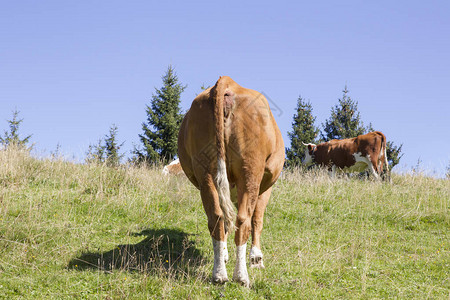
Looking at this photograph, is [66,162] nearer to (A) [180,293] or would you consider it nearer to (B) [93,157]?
(B) [93,157]

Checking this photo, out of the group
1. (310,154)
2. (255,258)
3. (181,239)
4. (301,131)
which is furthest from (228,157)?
(301,131)

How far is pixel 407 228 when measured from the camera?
27.0ft

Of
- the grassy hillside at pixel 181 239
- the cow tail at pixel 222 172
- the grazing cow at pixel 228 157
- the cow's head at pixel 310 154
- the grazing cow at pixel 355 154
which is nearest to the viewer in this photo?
the cow tail at pixel 222 172

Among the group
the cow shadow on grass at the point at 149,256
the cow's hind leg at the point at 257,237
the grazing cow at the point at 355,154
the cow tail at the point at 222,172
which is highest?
the grazing cow at the point at 355,154

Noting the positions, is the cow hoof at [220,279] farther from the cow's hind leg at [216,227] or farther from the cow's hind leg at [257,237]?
the cow's hind leg at [257,237]

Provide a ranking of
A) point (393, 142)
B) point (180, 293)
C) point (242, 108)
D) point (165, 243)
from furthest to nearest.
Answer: point (393, 142)
point (165, 243)
point (242, 108)
point (180, 293)

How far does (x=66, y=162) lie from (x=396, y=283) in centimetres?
992

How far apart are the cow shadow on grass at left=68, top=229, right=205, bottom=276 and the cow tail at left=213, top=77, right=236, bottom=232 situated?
1165mm

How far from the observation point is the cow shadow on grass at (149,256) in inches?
193

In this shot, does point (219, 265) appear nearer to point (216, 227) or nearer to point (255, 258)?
point (216, 227)

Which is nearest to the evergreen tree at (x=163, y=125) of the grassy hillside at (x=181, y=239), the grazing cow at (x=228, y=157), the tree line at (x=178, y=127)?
the tree line at (x=178, y=127)

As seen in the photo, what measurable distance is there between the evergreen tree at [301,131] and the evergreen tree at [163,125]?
813 centimetres

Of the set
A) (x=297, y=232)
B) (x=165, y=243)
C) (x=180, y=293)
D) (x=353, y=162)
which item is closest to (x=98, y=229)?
(x=165, y=243)

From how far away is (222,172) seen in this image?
154 inches
